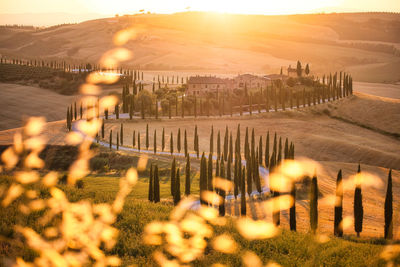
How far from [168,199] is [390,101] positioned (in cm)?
9843

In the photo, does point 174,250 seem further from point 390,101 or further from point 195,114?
point 390,101

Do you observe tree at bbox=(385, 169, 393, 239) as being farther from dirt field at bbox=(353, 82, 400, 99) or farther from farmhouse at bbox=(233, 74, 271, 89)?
dirt field at bbox=(353, 82, 400, 99)

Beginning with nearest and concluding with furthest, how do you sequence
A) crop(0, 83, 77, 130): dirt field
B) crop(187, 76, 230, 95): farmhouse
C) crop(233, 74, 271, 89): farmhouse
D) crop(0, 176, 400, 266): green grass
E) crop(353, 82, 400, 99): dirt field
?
crop(0, 176, 400, 266): green grass
crop(0, 83, 77, 130): dirt field
crop(187, 76, 230, 95): farmhouse
crop(233, 74, 271, 89): farmhouse
crop(353, 82, 400, 99): dirt field

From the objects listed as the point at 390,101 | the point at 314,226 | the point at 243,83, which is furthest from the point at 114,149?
the point at 390,101

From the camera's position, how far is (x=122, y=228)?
84.5 ft

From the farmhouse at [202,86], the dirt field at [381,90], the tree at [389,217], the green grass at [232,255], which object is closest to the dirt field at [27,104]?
the farmhouse at [202,86]

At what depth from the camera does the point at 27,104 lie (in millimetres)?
128875

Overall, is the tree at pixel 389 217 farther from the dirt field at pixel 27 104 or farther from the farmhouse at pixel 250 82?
the dirt field at pixel 27 104

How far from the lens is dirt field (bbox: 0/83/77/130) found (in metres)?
115

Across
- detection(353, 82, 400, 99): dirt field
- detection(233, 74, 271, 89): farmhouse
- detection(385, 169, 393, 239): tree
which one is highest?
detection(233, 74, 271, 89): farmhouse

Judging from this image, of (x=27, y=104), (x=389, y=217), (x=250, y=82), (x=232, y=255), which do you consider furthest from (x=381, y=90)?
(x=232, y=255)

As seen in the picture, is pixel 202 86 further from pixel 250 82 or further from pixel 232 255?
pixel 232 255

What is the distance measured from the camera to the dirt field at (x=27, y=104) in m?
115

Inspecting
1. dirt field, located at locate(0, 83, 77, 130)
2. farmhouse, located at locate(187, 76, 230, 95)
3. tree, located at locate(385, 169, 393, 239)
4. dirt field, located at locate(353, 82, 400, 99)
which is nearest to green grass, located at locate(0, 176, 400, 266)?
tree, located at locate(385, 169, 393, 239)
